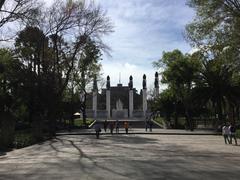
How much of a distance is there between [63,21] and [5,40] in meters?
16.6

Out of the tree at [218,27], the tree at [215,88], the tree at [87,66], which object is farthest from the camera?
the tree at [215,88]

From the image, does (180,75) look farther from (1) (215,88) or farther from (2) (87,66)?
(2) (87,66)

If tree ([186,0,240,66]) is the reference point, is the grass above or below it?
below

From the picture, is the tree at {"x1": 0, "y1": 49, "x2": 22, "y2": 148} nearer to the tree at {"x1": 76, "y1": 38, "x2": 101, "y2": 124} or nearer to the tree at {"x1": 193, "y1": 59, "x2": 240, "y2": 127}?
the tree at {"x1": 76, "y1": 38, "x2": 101, "y2": 124}

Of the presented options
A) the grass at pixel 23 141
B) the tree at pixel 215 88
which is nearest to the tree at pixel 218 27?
the grass at pixel 23 141

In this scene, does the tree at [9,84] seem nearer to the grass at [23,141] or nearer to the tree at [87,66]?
the tree at [87,66]

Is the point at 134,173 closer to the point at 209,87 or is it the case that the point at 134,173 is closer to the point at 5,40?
the point at 5,40

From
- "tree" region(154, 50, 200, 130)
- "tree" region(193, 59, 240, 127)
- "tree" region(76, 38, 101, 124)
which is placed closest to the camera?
"tree" region(76, 38, 101, 124)

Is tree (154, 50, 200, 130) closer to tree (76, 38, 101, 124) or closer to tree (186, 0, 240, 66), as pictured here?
tree (76, 38, 101, 124)

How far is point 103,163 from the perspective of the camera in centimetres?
1867

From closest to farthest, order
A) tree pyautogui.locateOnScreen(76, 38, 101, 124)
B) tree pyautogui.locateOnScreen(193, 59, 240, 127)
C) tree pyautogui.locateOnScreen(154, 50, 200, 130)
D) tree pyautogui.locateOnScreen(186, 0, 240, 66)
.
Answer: tree pyautogui.locateOnScreen(186, 0, 240, 66), tree pyautogui.locateOnScreen(76, 38, 101, 124), tree pyautogui.locateOnScreen(193, 59, 240, 127), tree pyautogui.locateOnScreen(154, 50, 200, 130)

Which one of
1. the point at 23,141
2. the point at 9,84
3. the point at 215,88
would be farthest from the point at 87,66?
the point at 23,141

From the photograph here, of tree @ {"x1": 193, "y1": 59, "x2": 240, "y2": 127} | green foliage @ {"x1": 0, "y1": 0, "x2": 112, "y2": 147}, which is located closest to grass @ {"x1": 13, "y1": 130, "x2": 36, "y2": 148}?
green foliage @ {"x1": 0, "y1": 0, "x2": 112, "y2": 147}

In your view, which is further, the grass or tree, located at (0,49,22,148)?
tree, located at (0,49,22,148)
